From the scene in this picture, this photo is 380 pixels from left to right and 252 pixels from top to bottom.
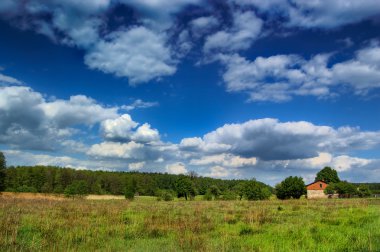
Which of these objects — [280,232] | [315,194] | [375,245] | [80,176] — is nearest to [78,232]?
[280,232]

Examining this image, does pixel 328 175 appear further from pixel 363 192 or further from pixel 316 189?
pixel 363 192

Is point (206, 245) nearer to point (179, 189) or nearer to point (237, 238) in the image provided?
point (237, 238)

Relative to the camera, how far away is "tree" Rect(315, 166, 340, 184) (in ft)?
359

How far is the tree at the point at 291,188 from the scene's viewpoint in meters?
81.6

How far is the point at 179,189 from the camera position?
10169cm

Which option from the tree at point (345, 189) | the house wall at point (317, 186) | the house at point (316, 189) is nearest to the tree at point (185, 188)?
the house at point (316, 189)

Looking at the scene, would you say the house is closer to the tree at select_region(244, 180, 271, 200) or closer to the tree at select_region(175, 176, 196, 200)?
the tree at select_region(244, 180, 271, 200)

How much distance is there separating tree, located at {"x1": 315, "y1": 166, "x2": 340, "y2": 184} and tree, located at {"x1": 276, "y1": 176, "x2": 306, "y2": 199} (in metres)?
31.6

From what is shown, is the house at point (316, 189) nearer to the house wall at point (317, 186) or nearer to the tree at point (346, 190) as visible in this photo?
the house wall at point (317, 186)

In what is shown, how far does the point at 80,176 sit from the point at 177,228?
144 metres

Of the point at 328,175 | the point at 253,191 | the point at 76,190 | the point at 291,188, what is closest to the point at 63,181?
the point at 76,190

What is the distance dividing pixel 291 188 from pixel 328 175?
35435 mm

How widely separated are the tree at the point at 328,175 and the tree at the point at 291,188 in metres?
31.6

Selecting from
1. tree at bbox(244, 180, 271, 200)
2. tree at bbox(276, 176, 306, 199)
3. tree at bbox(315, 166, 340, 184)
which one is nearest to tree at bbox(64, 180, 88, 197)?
tree at bbox(244, 180, 271, 200)
